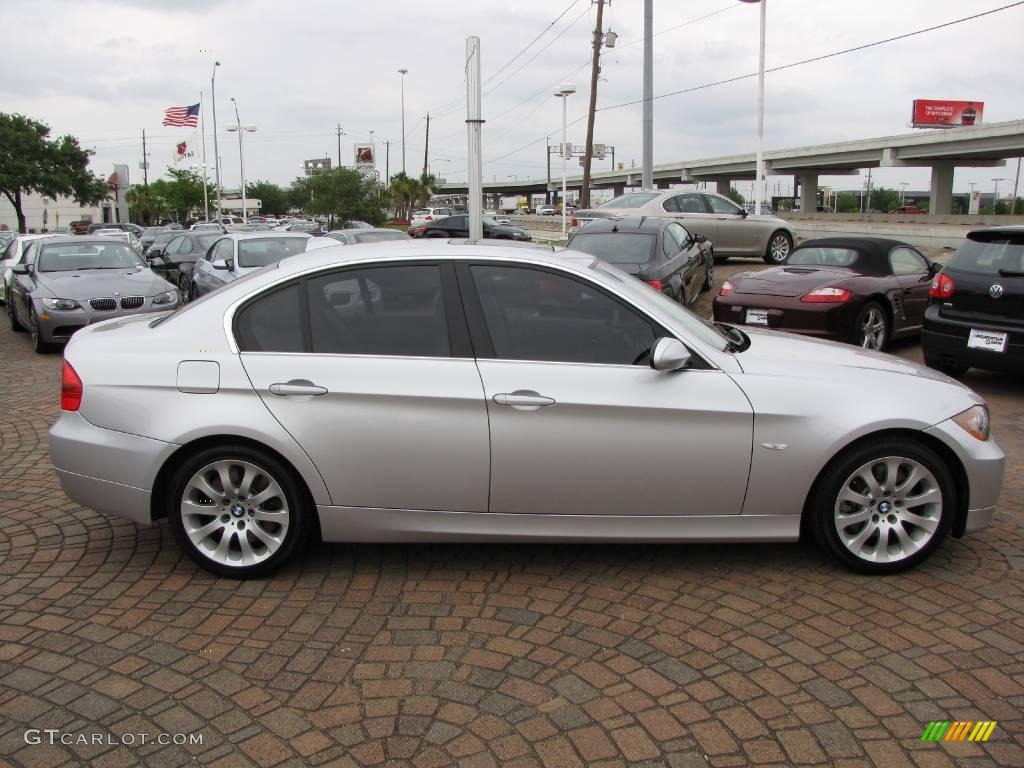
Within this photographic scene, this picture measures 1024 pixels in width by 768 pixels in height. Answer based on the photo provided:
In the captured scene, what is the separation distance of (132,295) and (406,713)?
10.2 meters

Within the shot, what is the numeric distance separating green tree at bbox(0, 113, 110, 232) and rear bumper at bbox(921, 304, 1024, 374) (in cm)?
5862

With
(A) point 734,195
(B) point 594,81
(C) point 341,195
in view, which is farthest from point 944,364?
(A) point 734,195

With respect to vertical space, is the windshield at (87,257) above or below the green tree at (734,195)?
below

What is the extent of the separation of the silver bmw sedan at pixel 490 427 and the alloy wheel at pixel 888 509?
0.01 m

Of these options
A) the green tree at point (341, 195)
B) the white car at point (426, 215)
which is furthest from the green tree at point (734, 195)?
the green tree at point (341, 195)

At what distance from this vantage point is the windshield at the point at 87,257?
12.7m

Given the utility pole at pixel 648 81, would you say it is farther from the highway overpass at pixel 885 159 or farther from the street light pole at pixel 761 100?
the highway overpass at pixel 885 159

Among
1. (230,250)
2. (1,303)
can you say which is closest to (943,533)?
(230,250)

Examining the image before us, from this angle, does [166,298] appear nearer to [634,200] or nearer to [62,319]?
[62,319]

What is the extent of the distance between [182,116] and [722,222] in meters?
37.3

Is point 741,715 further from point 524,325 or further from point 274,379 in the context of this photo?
point 274,379

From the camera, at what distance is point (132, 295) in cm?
1181

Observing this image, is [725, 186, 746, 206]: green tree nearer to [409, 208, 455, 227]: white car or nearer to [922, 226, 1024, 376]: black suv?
[409, 208, 455, 227]: white car

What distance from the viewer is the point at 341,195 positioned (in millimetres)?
45719
